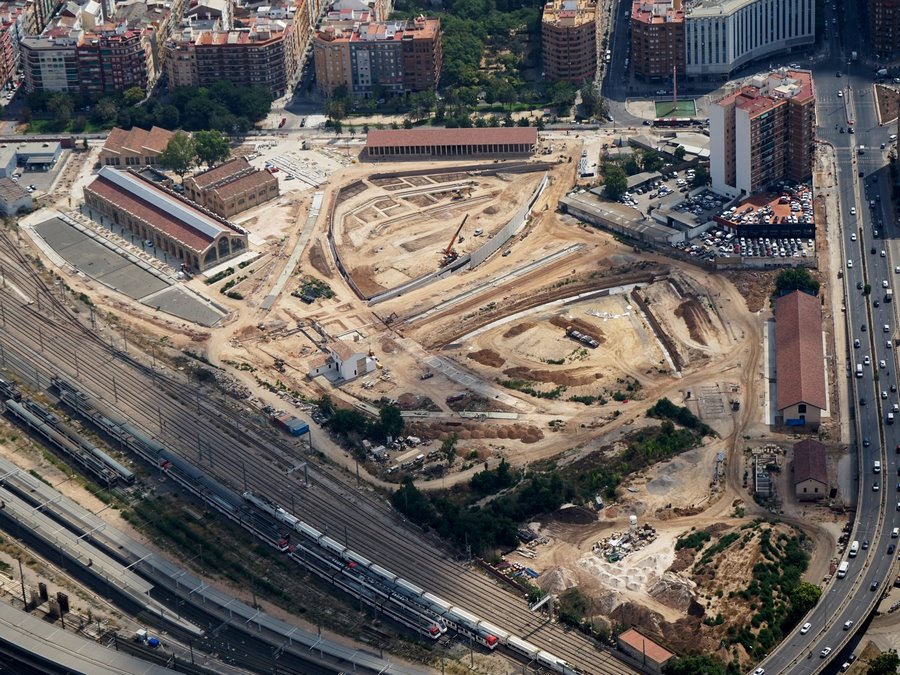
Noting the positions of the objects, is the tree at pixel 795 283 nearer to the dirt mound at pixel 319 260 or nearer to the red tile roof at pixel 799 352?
the red tile roof at pixel 799 352

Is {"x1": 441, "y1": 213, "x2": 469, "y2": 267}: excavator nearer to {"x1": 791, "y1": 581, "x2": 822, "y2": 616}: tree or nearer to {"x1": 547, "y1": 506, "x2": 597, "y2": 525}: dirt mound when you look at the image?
{"x1": 547, "y1": 506, "x2": 597, "y2": 525}: dirt mound

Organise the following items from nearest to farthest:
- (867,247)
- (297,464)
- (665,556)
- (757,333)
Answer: (665,556) < (297,464) < (757,333) < (867,247)

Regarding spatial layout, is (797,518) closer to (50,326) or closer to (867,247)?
(867,247)

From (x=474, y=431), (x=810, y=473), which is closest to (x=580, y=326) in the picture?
(x=474, y=431)

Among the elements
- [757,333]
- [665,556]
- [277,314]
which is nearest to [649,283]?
[757,333]

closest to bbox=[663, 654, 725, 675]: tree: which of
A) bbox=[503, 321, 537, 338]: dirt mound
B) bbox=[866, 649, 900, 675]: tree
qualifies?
bbox=[866, 649, 900, 675]: tree

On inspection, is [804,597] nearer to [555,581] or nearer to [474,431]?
[555,581]
